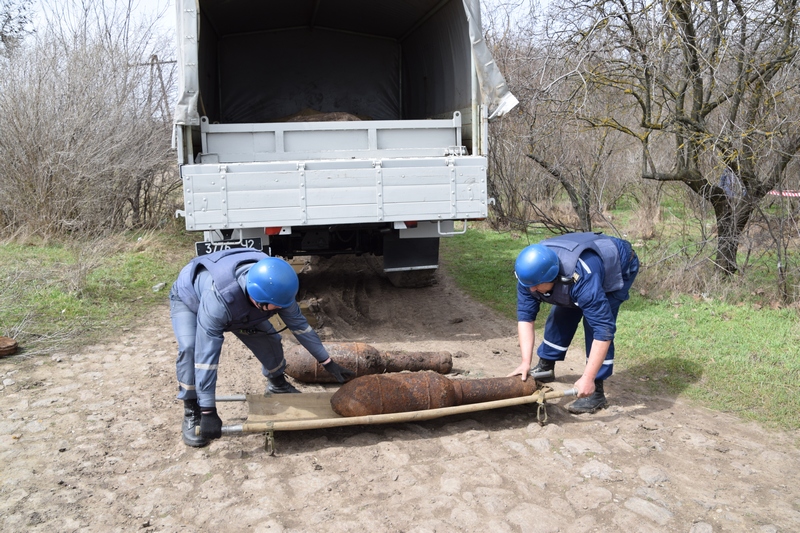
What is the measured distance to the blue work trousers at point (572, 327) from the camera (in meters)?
4.77

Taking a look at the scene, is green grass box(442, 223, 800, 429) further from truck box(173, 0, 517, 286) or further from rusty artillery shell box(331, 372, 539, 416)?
truck box(173, 0, 517, 286)

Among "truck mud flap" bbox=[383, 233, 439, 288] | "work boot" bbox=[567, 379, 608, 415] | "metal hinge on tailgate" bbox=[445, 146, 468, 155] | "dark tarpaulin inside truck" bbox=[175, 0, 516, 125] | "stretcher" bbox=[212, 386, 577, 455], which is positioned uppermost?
"dark tarpaulin inside truck" bbox=[175, 0, 516, 125]

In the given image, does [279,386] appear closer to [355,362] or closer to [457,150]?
[355,362]

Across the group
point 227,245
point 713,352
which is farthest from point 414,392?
point 713,352

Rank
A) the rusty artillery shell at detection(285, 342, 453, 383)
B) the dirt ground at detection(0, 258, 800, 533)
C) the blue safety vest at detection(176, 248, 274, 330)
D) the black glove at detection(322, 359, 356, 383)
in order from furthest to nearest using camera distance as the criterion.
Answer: the rusty artillery shell at detection(285, 342, 453, 383) < the black glove at detection(322, 359, 356, 383) < the blue safety vest at detection(176, 248, 274, 330) < the dirt ground at detection(0, 258, 800, 533)

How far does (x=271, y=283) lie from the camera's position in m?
3.70

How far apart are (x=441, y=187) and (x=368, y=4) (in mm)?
3837

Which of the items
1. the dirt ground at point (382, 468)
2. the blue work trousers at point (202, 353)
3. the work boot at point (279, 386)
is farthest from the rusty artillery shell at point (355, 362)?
the blue work trousers at point (202, 353)

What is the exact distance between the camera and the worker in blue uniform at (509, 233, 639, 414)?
13.9 ft

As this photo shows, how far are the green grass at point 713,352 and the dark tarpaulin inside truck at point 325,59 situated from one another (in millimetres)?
3389

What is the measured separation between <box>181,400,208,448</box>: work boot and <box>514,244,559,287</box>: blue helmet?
224cm

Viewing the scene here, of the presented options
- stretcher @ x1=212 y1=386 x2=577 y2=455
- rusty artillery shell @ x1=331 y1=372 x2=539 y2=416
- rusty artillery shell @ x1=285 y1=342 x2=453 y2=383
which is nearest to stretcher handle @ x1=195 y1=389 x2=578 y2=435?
stretcher @ x1=212 y1=386 x2=577 y2=455

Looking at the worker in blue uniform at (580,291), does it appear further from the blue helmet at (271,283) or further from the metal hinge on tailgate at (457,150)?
the metal hinge on tailgate at (457,150)

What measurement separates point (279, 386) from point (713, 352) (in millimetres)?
3714
